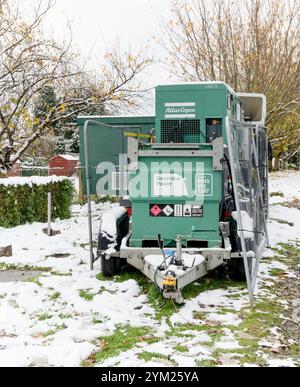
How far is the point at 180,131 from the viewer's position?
938cm

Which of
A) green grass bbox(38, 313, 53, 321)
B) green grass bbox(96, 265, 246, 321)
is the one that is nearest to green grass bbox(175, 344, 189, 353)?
green grass bbox(96, 265, 246, 321)

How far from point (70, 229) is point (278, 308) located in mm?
6660

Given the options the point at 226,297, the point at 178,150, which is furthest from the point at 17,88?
the point at 226,297

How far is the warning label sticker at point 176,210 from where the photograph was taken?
6.89 metres

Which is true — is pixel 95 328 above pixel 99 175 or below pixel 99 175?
below

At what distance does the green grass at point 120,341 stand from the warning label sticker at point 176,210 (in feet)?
6.62

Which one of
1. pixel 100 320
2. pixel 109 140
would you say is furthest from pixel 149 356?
pixel 109 140

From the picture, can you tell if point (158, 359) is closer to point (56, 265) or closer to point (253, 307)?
point (253, 307)

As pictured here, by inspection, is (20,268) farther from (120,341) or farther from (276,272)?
(276,272)

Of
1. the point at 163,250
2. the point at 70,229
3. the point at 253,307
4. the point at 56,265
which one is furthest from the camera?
the point at 70,229

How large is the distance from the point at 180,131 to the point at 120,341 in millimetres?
5229

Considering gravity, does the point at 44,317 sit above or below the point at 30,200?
below

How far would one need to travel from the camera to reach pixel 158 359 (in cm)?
441

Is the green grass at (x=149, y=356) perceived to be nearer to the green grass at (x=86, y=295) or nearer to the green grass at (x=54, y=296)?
the green grass at (x=86, y=295)
